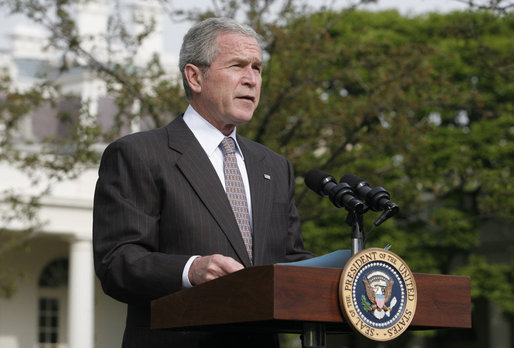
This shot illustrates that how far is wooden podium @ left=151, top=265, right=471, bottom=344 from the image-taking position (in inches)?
108

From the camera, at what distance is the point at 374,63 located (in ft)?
47.0

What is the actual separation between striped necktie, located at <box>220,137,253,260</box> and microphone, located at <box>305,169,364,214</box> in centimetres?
31

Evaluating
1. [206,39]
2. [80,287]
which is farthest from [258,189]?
[80,287]

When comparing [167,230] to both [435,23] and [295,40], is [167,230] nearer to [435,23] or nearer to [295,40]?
[295,40]

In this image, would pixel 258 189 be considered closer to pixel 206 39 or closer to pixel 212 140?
pixel 212 140

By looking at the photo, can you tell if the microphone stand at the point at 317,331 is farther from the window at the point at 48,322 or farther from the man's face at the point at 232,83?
the window at the point at 48,322

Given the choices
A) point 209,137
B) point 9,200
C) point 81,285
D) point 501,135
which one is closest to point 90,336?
point 81,285

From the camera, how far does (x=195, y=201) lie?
369cm

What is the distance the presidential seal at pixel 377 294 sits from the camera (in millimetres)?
2834

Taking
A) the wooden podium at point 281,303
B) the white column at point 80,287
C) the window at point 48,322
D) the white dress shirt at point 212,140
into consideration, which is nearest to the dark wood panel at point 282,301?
the wooden podium at point 281,303

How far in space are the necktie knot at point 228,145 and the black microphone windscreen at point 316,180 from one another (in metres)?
0.46

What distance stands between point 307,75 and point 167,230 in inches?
400

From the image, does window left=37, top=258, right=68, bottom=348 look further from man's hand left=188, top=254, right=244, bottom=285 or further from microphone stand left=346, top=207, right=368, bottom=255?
microphone stand left=346, top=207, right=368, bottom=255

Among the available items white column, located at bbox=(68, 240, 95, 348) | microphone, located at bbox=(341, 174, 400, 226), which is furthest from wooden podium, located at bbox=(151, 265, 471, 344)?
white column, located at bbox=(68, 240, 95, 348)
